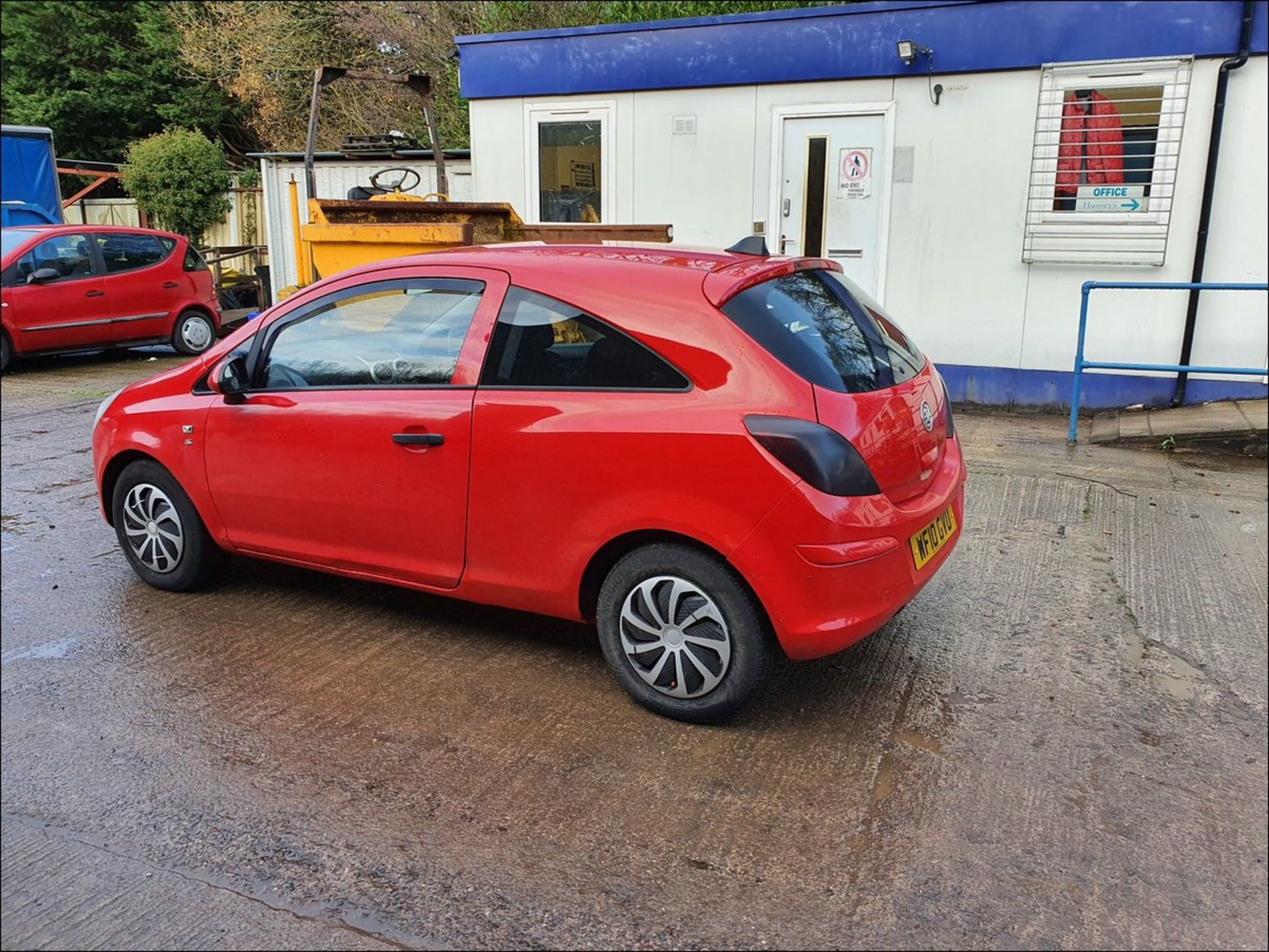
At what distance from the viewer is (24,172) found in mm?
1818

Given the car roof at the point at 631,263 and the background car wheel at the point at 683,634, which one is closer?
the background car wheel at the point at 683,634

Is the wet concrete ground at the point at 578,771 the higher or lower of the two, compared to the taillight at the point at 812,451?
lower

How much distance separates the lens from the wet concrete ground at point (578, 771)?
93.7 inches

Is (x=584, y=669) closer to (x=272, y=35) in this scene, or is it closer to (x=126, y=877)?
(x=126, y=877)

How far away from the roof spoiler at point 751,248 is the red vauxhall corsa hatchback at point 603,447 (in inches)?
3.7

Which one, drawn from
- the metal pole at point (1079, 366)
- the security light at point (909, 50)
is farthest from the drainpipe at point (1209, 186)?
the security light at point (909, 50)

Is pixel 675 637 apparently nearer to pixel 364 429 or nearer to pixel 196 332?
pixel 364 429

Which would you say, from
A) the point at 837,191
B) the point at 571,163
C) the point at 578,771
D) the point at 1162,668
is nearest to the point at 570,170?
the point at 571,163

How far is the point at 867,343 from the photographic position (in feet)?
11.4

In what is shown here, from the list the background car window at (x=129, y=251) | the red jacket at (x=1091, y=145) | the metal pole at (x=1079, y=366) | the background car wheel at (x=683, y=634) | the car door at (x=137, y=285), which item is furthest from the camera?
the red jacket at (x=1091, y=145)

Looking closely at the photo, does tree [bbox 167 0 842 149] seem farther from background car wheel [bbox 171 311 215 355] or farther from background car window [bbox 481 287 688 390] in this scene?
background car window [bbox 481 287 688 390]

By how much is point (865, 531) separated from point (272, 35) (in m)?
17.5

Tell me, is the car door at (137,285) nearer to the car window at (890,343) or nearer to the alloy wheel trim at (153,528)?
the alloy wheel trim at (153,528)

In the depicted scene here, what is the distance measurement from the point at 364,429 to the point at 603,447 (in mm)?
1007
